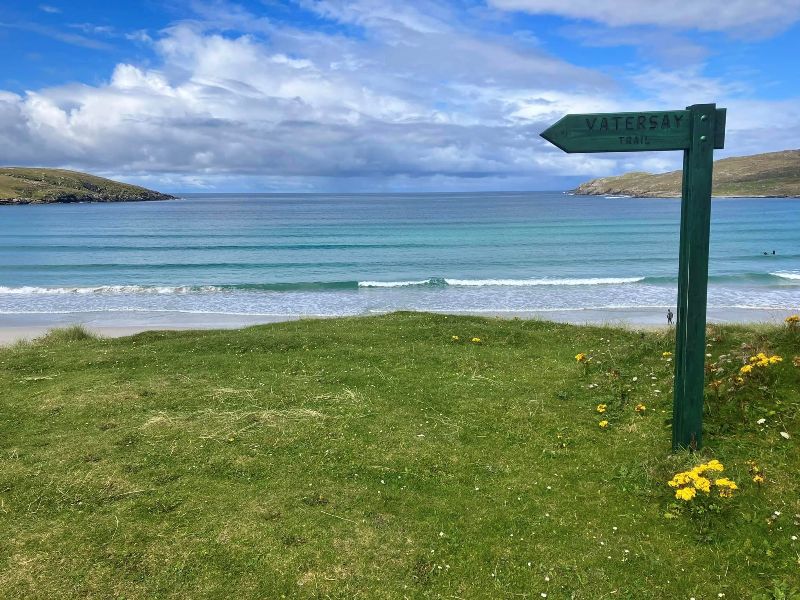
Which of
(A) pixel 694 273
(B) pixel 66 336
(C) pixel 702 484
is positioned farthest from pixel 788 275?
(B) pixel 66 336

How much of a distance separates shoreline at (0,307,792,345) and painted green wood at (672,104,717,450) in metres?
16.1

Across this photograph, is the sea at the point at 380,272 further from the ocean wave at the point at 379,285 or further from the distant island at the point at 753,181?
the distant island at the point at 753,181

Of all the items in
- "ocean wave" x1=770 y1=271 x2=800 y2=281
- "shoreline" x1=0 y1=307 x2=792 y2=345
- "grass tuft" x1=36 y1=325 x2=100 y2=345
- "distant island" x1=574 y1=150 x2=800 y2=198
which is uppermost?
"distant island" x1=574 y1=150 x2=800 y2=198

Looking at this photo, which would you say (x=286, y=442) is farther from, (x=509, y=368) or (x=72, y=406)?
(x=509, y=368)

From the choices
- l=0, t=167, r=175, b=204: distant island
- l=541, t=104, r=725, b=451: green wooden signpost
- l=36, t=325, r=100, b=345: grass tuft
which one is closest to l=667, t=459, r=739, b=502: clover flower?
l=541, t=104, r=725, b=451: green wooden signpost

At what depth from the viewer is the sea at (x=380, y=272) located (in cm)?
2870

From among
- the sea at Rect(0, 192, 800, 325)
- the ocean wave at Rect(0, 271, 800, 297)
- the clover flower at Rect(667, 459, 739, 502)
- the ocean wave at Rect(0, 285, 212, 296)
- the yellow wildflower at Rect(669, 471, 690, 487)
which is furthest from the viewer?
the ocean wave at Rect(0, 271, 800, 297)

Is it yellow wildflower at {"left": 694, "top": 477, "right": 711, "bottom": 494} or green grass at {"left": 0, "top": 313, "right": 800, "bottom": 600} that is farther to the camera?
yellow wildflower at {"left": 694, "top": 477, "right": 711, "bottom": 494}

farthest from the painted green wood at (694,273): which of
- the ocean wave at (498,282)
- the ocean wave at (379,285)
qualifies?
the ocean wave at (498,282)

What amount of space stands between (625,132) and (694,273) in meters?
1.72

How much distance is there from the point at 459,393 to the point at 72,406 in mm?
6464

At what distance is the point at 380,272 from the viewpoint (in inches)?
1638

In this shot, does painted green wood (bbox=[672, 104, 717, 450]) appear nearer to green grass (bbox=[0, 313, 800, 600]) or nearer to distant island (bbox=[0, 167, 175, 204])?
green grass (bbox=[0, 313, 800, 600])

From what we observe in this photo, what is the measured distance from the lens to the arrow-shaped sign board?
6359 millimetres
